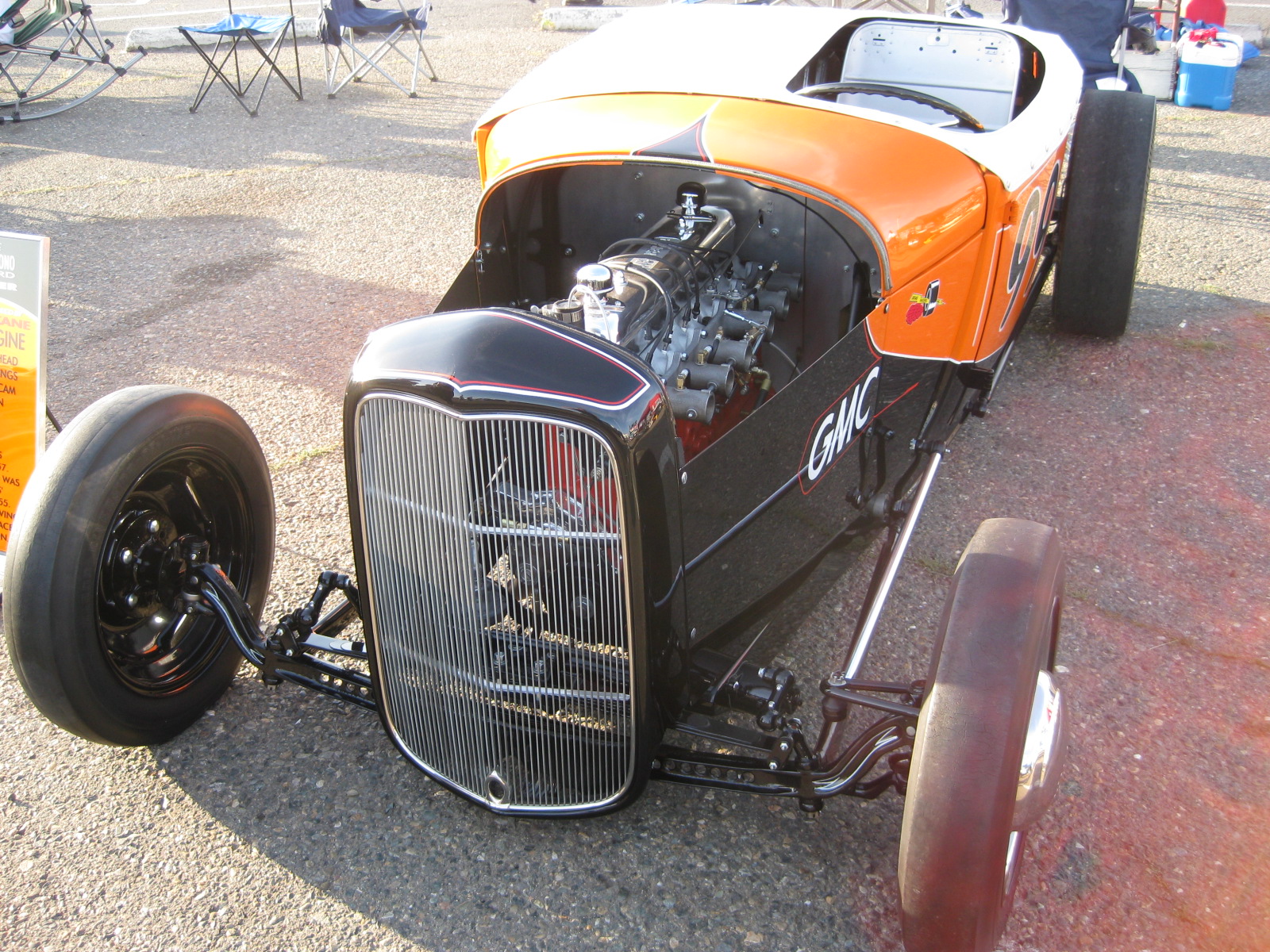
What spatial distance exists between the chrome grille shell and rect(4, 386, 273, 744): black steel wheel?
2.02 feet

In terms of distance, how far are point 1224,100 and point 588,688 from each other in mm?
8155

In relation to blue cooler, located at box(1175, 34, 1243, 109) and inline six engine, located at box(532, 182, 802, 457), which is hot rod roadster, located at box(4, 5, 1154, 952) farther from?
blue cooler, located at box(1175, 34, 1243, 109)

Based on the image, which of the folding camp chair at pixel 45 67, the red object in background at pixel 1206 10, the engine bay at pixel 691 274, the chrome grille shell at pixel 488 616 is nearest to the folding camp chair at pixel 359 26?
the folding camp chair at pixel 45 67

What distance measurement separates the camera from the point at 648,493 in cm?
190

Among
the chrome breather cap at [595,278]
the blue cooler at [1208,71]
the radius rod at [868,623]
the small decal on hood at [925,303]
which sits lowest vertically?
the radius rod at [868,623]

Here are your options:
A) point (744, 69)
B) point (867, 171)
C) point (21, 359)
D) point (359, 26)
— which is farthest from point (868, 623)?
point (359, 26)

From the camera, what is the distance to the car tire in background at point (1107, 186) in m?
4.07

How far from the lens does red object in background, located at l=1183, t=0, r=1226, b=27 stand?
8070 mm

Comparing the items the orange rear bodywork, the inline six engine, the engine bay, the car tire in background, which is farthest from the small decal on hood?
the car tire in background

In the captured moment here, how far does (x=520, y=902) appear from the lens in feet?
7.13

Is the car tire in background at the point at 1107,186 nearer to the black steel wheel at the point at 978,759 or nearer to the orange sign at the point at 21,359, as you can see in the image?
the black steel wheel at the point at 978,759

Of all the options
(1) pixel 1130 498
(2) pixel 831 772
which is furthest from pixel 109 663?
(1) pixel 1130 498

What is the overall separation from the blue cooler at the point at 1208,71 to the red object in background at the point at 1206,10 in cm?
29

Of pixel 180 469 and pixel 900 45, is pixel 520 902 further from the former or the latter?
pixel 900 45
